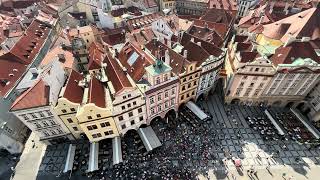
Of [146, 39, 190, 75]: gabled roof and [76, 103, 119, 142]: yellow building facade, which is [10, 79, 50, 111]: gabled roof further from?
[146, 39, 190, 75]: gabled roof

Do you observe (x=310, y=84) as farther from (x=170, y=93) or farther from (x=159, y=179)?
(x=159, y=179)

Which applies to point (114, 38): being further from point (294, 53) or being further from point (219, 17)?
point (294, 53)

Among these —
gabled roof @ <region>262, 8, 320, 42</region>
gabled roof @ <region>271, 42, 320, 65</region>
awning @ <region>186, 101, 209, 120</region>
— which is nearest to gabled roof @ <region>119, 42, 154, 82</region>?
awning @ <region>186, 101, 209, 120</region>

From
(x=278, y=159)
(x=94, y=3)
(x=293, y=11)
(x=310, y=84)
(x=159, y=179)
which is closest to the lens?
(x=159, y=179)

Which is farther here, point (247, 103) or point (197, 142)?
point (247, 103)

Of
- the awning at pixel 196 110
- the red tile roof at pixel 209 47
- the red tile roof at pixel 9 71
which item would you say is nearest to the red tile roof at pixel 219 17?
the red tile roof at pixel 209 47

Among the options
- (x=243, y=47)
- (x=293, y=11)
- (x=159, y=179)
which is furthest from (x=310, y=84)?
(x=159, y=179)

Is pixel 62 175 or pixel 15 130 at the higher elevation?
pixel 15 130

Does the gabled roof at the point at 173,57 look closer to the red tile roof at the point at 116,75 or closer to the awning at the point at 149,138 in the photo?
the red tile roof at the point at 116,75
